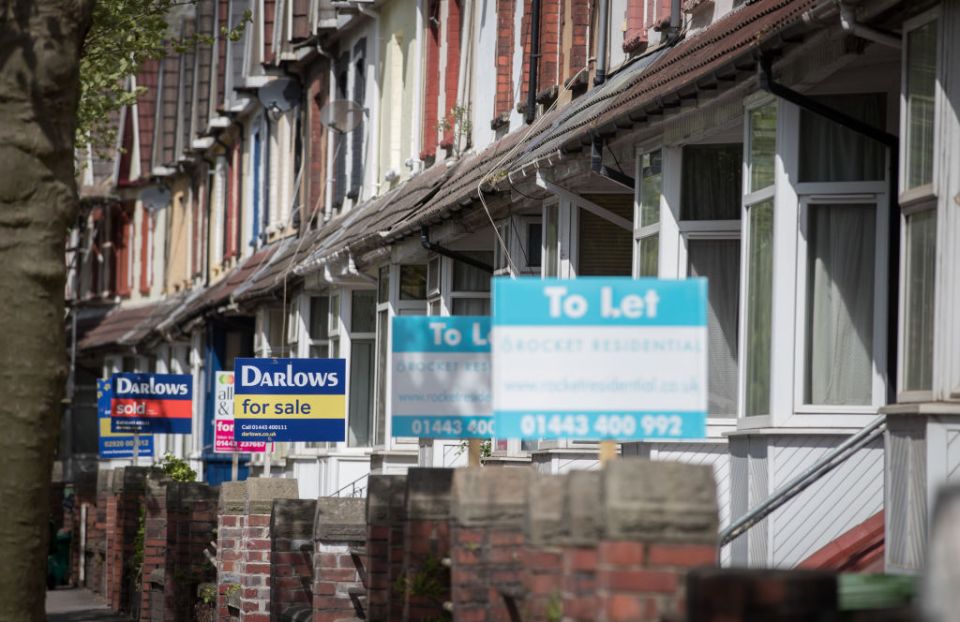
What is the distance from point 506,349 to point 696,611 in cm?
216

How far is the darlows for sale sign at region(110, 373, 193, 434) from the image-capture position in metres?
27.6

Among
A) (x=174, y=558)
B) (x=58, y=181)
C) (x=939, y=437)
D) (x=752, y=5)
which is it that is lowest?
(x=174, y=558)

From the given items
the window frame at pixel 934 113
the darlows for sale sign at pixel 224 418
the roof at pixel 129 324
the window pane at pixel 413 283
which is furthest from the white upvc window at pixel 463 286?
the roof at pixel 129 324

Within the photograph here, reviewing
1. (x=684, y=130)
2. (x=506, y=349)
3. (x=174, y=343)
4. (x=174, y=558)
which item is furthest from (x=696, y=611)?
(x=174, y=343)

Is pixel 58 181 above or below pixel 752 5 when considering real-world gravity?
below

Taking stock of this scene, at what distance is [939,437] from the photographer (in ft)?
31.0

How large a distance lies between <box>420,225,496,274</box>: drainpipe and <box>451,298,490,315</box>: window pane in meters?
0.36

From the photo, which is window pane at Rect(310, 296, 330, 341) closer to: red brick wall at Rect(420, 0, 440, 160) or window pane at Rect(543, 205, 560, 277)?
red brick wall at Rect(420, 0, 440, 160)

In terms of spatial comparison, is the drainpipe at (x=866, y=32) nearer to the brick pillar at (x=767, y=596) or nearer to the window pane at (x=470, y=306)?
the brick pillar at (x=767, y=596)

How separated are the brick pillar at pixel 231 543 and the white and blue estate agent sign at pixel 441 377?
20.6 feet

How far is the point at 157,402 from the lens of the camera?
27781 millimetres

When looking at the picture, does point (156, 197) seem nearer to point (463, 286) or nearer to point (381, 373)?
point (381, 373)

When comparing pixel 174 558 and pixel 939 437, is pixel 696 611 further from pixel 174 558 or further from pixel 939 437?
pixel 174 558

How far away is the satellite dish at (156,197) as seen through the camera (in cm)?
4762
